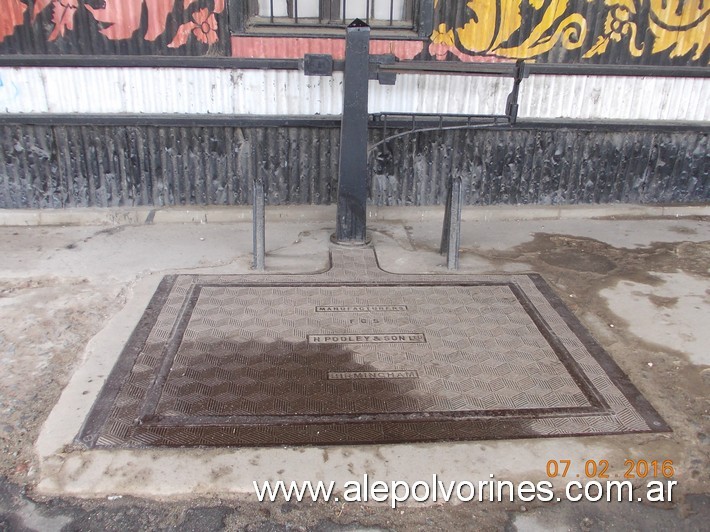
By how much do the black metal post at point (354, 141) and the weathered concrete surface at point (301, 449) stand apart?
33 centimetres

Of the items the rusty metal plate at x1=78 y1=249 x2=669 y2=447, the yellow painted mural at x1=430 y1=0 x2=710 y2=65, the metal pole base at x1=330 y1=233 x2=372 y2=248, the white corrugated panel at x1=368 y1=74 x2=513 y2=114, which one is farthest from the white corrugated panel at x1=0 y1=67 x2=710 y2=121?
the rusty metal plate at x1=78 y1=249 x2=669 y2=447

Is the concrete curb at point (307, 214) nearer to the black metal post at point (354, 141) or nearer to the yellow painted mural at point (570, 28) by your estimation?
the black metal post at point (354, 141)

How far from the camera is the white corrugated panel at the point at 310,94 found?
6.75m

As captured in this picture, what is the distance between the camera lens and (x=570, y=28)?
278 inches

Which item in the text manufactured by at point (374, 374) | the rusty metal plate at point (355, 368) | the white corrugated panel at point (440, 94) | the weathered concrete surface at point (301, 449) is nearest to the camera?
the weathered concrete surface at point (301, 449)

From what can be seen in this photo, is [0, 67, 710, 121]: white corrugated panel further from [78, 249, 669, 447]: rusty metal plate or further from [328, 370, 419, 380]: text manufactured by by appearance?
[328, 370, 419, 380]: text manufactured by

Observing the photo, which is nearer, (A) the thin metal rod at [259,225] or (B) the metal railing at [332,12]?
(A) the thin metal rod at [259,225]

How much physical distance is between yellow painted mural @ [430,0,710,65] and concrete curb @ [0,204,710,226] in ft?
5.78

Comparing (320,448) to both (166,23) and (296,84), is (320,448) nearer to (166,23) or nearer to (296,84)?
(296,84)

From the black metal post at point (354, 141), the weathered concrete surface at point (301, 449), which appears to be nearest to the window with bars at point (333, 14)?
the black metal post at point (354, 141)

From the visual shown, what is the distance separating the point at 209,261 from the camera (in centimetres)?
612

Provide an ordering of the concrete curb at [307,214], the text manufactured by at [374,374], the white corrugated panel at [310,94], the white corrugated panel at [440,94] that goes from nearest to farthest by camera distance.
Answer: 1. the text manufactured by at [374,374]
2. the white corrugated panel at [310,94]
3. the concrete curb at [307,214]
4. the white corrugated panel at [440,94]

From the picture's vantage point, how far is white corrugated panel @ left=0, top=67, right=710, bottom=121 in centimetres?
675

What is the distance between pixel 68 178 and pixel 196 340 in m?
3.49
